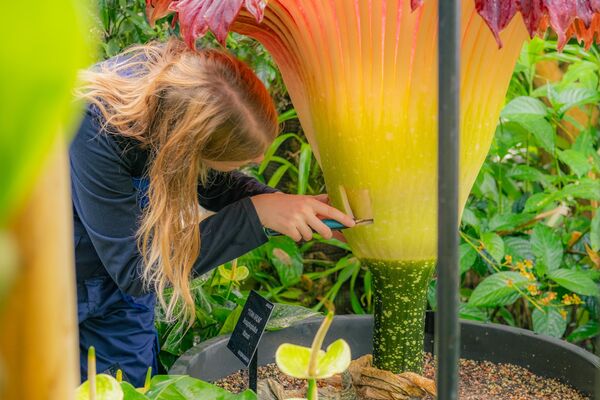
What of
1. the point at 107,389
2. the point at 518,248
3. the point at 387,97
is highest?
the point at 387,97

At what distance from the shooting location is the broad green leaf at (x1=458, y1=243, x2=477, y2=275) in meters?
1.93

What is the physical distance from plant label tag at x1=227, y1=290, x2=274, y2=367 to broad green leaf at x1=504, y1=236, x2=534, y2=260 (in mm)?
983

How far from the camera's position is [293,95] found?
132cm

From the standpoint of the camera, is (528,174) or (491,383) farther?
(528,174)

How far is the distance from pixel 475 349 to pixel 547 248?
407 mm

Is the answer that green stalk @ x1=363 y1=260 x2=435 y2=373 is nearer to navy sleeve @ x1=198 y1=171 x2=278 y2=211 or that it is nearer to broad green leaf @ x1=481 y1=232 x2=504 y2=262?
navy sleeve @ x1=198 y1=171 x2=278 y2=211

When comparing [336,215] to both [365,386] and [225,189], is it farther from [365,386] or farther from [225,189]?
[225,189]

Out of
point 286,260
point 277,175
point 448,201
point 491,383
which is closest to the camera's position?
point 448,201

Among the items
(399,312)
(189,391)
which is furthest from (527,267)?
(189,391)

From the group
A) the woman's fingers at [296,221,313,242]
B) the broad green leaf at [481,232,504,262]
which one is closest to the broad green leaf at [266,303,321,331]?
the woman's fingers at [296,221,313,242]

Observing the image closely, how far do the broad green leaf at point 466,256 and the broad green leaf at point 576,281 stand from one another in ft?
0.65

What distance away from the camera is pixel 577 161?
190 centimetres

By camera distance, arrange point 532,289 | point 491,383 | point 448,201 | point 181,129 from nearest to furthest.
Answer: point 448,201, point 181,129, point 491,383, point 532,289

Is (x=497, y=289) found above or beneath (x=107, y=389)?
beneath
